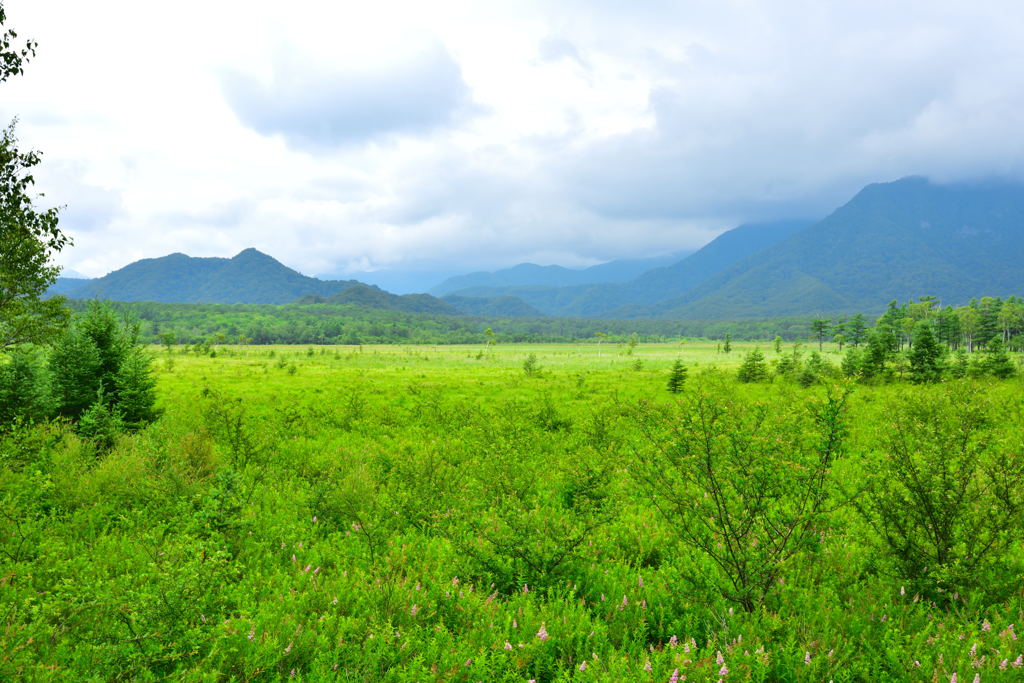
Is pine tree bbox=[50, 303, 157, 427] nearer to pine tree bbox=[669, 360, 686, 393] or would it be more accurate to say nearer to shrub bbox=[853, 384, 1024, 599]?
shrub bbox=[853, 384, 1024, 599]

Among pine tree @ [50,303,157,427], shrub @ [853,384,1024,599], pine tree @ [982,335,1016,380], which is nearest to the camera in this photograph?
shrub @ [853,384,1024,599]

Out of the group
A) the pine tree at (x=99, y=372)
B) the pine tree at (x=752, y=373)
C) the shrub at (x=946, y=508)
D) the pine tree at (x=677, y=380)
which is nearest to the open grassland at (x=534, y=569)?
the shrub at (x=946, y=508)

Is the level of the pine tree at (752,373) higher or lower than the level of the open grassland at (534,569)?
lower

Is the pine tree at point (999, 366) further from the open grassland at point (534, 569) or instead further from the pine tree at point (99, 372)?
the pine tree at point (99, 372)

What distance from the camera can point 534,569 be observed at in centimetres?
609

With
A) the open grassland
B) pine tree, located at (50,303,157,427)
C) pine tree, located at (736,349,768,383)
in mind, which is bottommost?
pine tree, located at (736,349,768,383)

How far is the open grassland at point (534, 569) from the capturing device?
4090 mm

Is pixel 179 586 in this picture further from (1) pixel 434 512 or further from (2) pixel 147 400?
(2) pixel 147 400

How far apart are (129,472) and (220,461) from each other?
2315mm

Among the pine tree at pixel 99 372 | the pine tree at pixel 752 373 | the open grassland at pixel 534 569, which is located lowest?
the pine tree at pixel 752 373

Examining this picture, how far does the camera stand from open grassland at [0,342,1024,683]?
4090mm

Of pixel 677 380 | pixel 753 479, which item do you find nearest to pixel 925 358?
pixel 677 380

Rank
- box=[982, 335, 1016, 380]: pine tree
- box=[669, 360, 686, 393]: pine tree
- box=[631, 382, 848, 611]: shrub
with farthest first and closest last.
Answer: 1. box=[982, 335, 1016, 380]: pine tree
2. box=[669, 360, 686, 393]: pine tree
3. box=[631, 382, 848, 611]: shrub

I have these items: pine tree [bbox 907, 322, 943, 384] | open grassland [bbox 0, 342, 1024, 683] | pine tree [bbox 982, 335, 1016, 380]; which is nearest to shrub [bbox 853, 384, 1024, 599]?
open grassland [bbox 0, 342, 1024, 683]
